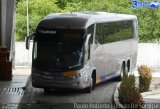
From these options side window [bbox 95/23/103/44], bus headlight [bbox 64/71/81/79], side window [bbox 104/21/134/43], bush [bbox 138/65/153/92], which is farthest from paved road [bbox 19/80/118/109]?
side window [bbox 104/21/134/43]

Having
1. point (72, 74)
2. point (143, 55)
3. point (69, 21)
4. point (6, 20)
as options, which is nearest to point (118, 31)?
point (69, 21)

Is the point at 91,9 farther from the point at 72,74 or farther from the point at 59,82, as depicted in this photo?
the point at 59,82

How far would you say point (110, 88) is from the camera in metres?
21.5

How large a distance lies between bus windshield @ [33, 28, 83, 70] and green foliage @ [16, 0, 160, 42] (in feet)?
82.8

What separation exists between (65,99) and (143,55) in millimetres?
19989

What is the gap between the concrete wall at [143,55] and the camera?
A: 36.2 meters

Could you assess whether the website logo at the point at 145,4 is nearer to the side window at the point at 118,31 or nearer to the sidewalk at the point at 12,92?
the side window at the point at 118,31

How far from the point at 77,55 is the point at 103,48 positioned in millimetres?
3200

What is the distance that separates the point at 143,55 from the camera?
36.8 meters

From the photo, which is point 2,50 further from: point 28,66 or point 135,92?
point 28,66

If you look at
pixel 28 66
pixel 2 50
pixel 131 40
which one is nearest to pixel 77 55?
pixel 2 50

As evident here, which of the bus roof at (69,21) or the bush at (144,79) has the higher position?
the bus roof at (69,21)

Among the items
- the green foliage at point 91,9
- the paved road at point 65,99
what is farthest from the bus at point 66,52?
the green foliage at point 91,9

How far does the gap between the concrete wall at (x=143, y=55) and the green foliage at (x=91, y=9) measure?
266 inches
